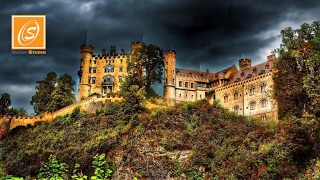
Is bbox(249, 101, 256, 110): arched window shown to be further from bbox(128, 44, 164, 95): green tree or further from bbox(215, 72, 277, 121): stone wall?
bbox(128, 44, 164, 95): green tree

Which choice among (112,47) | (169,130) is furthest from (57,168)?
(112,47)

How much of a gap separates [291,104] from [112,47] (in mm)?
35392

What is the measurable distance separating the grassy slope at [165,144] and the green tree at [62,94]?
313 inches

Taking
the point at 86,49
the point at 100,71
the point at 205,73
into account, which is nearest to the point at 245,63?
the point at 205,73

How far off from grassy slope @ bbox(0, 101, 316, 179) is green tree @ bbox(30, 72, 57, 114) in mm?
8869

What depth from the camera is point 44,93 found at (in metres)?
57.2

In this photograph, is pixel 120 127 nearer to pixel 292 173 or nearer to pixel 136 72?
pixel 136 72

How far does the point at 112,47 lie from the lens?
63656 millimetres

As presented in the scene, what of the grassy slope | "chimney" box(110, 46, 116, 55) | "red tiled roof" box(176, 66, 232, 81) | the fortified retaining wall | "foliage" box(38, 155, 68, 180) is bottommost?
"foliage" box(38, 155, 68, 180)

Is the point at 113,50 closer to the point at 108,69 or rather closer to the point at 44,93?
the point at 108,69

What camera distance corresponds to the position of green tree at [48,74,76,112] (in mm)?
55625

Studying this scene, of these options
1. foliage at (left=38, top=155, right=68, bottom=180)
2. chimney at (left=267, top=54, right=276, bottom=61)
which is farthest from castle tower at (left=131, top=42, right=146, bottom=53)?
foliage at (left=38, top=155, right=68, bottom=180)

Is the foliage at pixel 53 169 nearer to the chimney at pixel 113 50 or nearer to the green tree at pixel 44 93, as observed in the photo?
the green tree at pixel 44 93

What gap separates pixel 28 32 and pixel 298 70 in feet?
69.6
